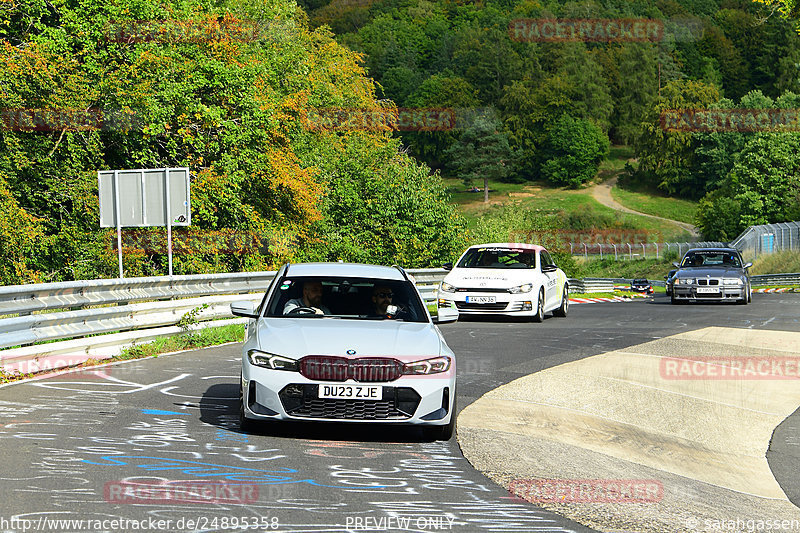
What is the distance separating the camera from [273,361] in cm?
807

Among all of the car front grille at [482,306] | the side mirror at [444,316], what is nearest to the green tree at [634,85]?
the car front grille at [482,306]

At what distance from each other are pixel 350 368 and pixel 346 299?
5.86 ft

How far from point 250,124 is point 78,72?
4807mm

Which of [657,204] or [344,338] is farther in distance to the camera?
[657,204]

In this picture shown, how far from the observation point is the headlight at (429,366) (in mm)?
8125

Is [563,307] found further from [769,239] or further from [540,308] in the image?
[769,239]
